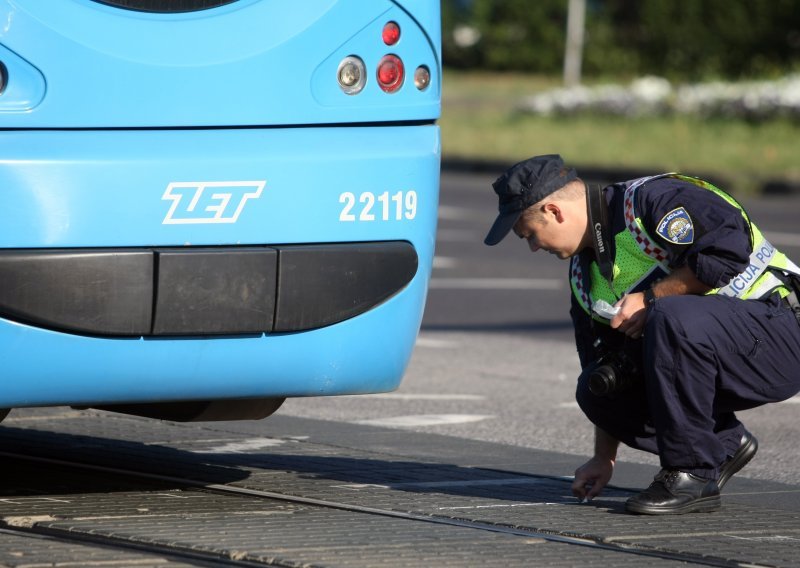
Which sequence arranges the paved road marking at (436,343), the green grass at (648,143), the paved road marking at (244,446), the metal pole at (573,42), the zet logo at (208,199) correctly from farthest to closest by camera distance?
the metal pole at (573,42) → the green grass at (648,143) → the paved road marking at (436,343) → the paved road marking at (244,446) → the zet logo at (208,199)

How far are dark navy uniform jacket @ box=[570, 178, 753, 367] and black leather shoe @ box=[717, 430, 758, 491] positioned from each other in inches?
21.6

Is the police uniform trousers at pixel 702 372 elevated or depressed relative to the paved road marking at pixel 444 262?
elevated

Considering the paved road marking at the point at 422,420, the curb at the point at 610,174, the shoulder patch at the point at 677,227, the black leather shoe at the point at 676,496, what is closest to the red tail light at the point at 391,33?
the shoulder patch at the point at 677,227

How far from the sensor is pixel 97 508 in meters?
5.46

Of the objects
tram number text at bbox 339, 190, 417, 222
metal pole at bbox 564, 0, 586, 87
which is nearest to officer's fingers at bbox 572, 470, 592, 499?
tram number text at bbox 339, 190, 417, 222

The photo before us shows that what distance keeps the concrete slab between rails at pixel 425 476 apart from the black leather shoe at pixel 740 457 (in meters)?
0.10

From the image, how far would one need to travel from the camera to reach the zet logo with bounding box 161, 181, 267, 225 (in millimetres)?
4984

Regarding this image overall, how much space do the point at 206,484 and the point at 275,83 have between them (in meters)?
1.44

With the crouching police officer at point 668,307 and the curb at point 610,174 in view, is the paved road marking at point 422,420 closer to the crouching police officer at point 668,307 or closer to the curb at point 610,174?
the crouching police officer at point 668,307

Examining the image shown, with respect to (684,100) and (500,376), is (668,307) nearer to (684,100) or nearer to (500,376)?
(500,376)

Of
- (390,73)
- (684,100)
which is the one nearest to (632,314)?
(390,73)

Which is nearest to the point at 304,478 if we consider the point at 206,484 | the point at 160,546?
the point at 206,484

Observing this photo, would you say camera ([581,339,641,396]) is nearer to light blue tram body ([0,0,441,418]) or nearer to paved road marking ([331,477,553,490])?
light blue tram body ([0,0,441,418])

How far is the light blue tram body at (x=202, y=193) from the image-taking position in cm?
489
